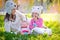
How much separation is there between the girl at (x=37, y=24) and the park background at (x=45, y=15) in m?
0.03

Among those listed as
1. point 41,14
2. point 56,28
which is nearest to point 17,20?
point 41,14

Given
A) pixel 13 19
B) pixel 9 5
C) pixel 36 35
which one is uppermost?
pixel 9 5

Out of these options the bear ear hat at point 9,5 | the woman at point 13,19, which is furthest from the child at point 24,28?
the bear ear hat at point 9,5

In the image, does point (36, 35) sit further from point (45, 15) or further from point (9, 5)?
point (9, 5)

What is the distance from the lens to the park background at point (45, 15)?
1.37 meters

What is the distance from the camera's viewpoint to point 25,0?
1.38m

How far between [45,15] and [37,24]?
3.7 inches

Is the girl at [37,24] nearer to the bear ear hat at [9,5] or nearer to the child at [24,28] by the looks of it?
the child at [24,28]

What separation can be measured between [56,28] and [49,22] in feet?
0.23

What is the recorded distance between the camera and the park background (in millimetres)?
1370

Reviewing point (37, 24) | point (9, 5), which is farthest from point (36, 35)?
point (9, 5)

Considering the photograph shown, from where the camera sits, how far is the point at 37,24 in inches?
54.6

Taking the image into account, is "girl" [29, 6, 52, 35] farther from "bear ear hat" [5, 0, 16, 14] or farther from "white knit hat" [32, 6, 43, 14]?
"bear ear hat" [5, 0, 16, 14]

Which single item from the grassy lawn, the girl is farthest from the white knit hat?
the grassy lawn
